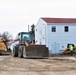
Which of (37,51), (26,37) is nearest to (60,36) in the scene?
(26,37)

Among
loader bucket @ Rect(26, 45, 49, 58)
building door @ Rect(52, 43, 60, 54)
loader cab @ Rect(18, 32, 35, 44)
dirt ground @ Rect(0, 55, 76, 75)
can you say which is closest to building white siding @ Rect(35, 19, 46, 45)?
building door @ Rect(52, 43, 60, 54)

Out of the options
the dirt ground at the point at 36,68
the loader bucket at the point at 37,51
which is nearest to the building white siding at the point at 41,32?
the loader bucket at the point at 37,51

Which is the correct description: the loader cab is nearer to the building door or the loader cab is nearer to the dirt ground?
the dirt ground

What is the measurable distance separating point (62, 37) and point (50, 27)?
2.80 meters

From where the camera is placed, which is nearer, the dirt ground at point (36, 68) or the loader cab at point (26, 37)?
the dirt ground at point (36, 68)

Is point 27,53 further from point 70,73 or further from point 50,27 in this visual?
point 50,27

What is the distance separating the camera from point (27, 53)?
2858 centimetres

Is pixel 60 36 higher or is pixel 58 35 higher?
pixel 58 35

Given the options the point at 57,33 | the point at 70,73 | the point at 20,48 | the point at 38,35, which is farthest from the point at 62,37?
the point at 70,73

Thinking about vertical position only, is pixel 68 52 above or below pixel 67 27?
below

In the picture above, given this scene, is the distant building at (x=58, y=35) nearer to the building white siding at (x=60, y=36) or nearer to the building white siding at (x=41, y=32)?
the building white siding at (x=60, y=36)

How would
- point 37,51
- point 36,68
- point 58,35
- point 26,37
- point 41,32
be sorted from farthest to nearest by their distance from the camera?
point 41,32
point 58,35
point 26,37
point 37,51
point 36,68

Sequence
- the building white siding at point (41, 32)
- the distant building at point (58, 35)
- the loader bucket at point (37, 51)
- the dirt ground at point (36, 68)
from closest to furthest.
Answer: the dirt ground at point (36, 68)
the loader bucket at point (37, 51)
the distant building at point (58, 35)
the building white siding at point (41, 32)

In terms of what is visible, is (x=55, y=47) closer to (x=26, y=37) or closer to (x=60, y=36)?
(x=60, y=36)
